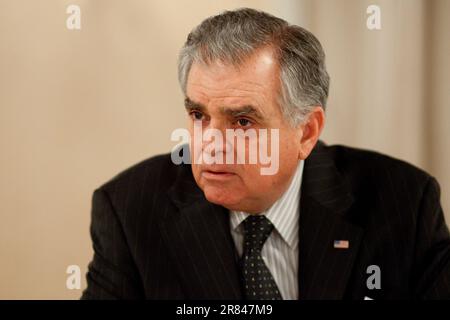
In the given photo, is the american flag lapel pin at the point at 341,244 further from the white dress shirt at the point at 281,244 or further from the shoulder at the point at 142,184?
the shoulder at the point at 142,184

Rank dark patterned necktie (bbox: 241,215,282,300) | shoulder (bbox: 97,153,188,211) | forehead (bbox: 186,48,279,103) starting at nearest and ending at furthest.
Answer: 1. forehead (bbox: 186,48,279,103)
2. dark patterned necktie (bbox: 241,215,282,300)
3. shoulder (bbox: 97,153,188,211)

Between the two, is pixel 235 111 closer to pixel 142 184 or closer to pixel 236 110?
pixel 236 110

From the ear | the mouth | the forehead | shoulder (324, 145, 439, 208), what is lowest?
shoulder (324, 145, 439, 208)

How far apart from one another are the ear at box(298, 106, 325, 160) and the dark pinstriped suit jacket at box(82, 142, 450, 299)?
0.11 metres

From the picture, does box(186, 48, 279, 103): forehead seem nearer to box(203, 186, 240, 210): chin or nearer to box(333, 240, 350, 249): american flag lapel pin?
box(203, 186, 240, 210): chin

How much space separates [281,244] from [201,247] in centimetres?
23

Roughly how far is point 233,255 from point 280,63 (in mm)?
538

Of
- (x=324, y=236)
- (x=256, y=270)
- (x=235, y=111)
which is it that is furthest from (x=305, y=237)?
(x=235, y=111)

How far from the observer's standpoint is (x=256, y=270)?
1524 mm

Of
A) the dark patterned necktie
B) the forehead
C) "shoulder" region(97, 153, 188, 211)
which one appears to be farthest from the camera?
"shoulder" region(97, 153, 188, 211)

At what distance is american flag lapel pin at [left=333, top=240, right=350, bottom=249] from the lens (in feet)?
5.13

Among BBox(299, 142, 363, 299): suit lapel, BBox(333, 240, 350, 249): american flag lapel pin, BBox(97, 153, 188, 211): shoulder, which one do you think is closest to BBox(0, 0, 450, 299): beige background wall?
BBox(97, 153, 188, 211): shoulder
